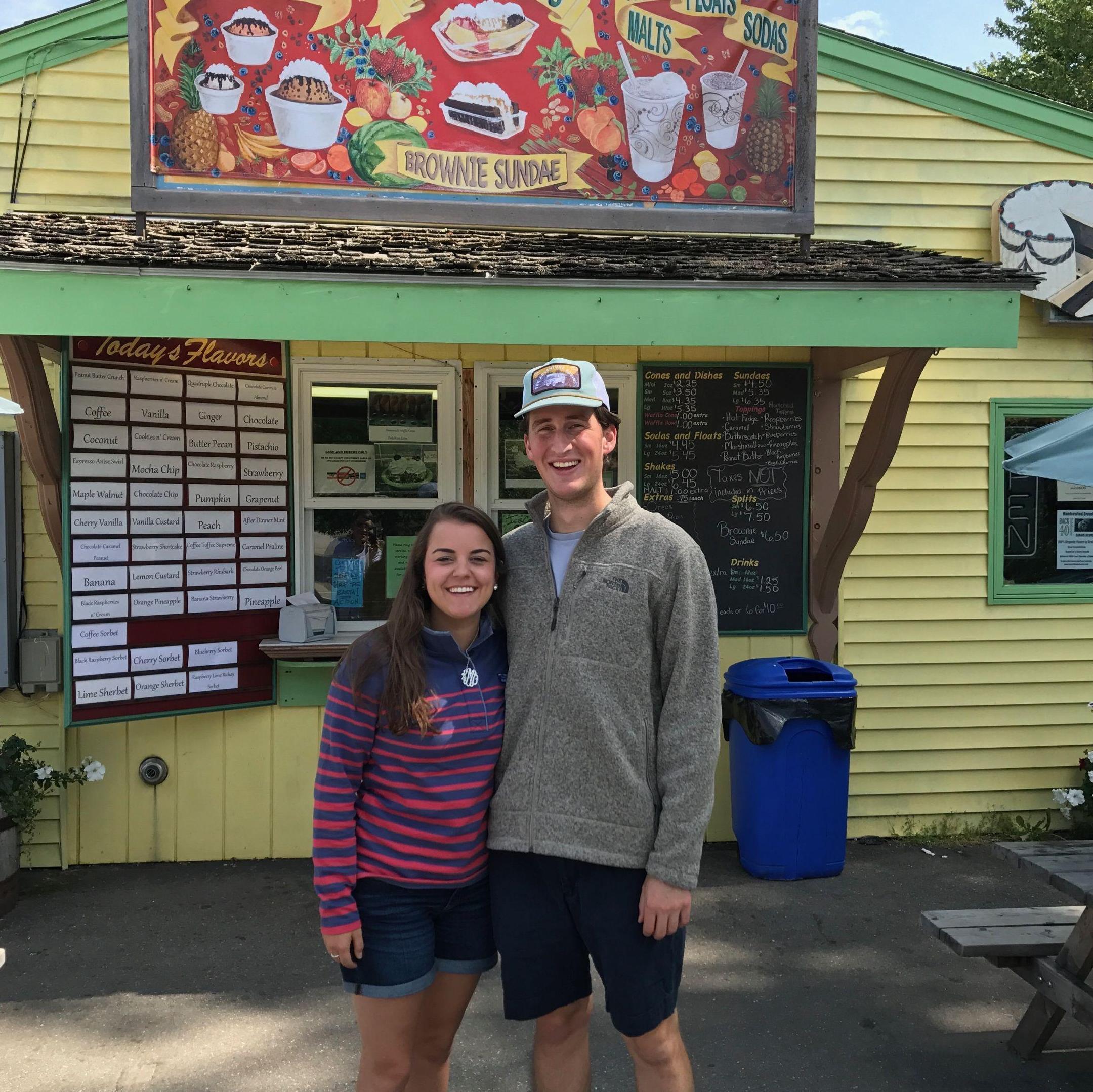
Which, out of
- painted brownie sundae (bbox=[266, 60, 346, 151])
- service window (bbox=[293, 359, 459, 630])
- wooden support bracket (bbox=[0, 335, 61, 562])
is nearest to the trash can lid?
service window (bbox=[293, 359, 459, 630])

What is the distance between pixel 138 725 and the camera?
18.1 feet

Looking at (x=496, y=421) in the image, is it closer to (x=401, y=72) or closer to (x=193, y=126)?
(x=401, y=72)

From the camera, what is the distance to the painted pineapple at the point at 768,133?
529 cm

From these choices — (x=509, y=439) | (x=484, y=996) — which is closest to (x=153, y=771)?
(x=484, y=996)

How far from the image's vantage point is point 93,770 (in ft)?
17.6

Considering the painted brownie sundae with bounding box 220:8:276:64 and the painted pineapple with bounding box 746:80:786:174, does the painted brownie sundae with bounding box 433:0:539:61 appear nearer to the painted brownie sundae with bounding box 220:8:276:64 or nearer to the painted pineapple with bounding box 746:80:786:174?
the painted brownie sundae with bounding box 220:8:276:64

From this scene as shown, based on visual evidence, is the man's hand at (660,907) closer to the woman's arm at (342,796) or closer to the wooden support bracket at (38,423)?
the woman's arm at (342,796)

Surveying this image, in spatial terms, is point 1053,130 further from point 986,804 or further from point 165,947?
point 165,947

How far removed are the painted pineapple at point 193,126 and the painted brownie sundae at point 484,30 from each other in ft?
3.78

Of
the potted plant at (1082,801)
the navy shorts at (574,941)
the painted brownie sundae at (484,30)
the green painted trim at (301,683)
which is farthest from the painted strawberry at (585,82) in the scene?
the potted plant at (1082,801)

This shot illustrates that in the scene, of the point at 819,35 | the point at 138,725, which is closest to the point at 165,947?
the point at 138,725

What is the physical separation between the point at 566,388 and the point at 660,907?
1.27m

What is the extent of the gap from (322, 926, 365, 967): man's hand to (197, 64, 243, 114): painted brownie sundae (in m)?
4.02

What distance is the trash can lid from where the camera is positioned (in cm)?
528
